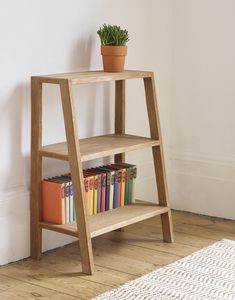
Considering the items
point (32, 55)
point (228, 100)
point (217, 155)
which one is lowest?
point (217, 155)

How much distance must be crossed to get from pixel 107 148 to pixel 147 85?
1.53 ft

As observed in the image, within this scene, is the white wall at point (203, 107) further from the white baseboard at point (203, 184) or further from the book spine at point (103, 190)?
the book spine at point (103, 190)

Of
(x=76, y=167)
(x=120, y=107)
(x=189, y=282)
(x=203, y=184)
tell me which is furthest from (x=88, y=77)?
(x=203, y=184)

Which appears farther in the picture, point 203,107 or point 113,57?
point 203,107

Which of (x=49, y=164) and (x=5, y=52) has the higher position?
(x=5, y=52)

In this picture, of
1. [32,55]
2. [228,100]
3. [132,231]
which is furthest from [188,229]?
[32,55]

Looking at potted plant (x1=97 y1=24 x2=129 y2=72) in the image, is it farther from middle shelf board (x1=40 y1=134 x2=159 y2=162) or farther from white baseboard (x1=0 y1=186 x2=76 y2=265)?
white baseboard (x1=0 y1=186 x2=76 y2=265)

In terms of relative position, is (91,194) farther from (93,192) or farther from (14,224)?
(14,224)

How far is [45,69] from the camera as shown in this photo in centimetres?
324

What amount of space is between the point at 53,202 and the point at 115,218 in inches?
12.5

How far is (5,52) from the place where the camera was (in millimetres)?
3027

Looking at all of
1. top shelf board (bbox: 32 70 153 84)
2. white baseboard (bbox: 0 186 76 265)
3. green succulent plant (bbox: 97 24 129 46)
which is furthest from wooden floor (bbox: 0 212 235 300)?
green succulent plant (bbox: 97 24 129 46)

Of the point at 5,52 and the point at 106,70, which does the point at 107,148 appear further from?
the point at 5,52

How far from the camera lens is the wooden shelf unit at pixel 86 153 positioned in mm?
2934
